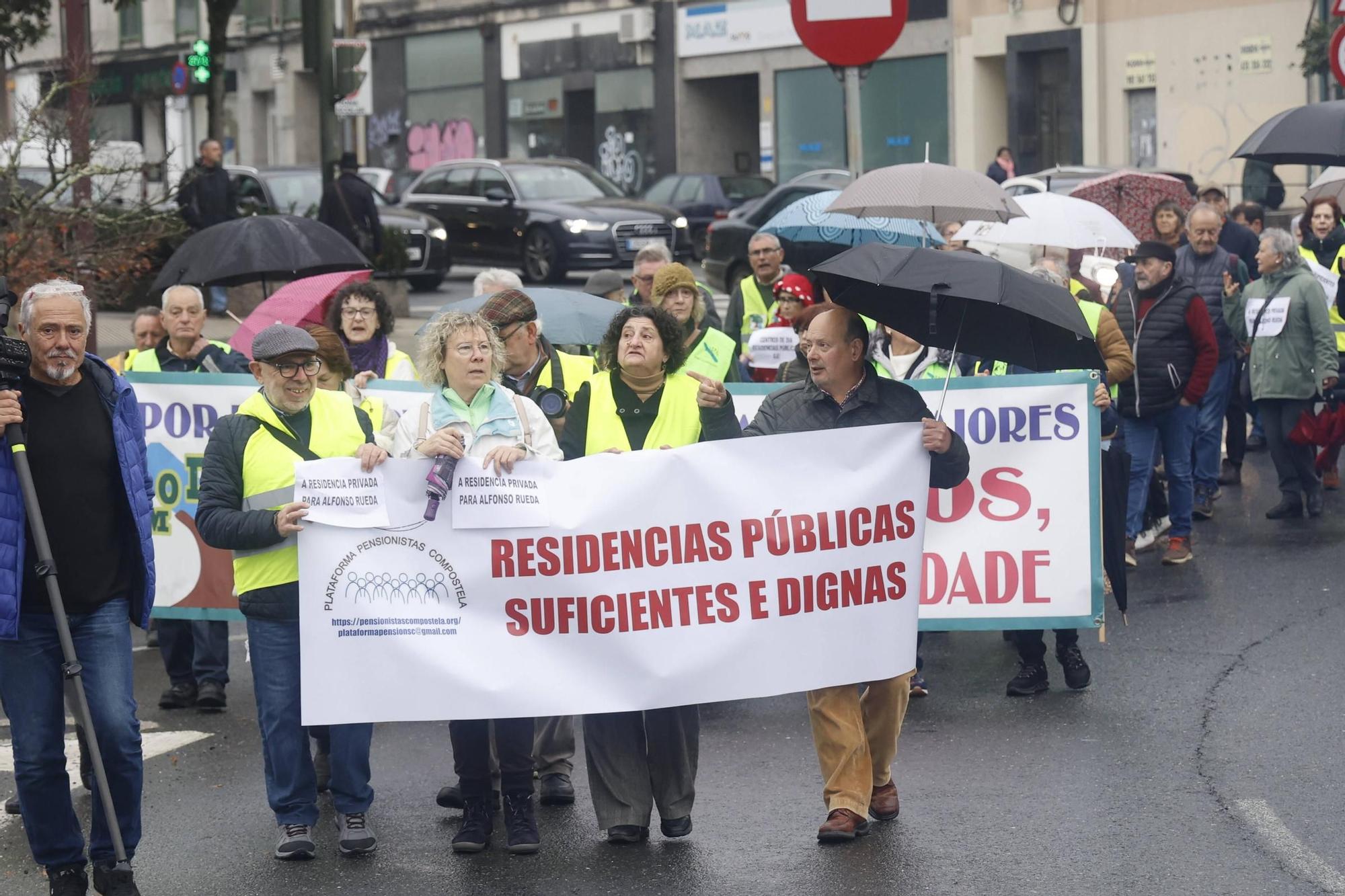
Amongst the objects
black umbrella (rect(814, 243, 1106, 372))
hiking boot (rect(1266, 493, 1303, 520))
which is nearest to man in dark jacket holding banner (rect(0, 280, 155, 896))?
black umbrella (rect(814, 243, 1106, 372))

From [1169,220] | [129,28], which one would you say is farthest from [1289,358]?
[129,28]

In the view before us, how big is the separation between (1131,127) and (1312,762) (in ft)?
90.0

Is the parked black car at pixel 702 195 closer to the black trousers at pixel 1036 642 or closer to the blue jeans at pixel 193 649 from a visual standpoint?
the blue jeans at pixel 193 649

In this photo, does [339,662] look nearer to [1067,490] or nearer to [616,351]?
[616,351]

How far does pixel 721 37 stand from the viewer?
39.7m

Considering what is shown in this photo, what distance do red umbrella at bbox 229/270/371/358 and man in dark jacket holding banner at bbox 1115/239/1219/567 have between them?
4.17 m

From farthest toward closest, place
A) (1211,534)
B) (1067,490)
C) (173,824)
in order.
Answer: (1211,534) < (1067,490) < (173,824)

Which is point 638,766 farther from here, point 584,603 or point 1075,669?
point 1075,669

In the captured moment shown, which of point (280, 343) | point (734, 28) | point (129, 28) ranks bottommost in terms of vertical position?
point (280, 343)

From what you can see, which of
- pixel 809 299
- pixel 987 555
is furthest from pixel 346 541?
pixel 809 299

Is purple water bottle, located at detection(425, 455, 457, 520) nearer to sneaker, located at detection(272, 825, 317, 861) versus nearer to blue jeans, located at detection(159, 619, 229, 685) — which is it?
sneaker, located at detection(272, 825, 317, 861)

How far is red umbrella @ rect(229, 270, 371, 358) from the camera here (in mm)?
9227

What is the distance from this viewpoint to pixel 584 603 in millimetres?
6227

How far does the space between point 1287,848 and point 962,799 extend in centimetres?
115
